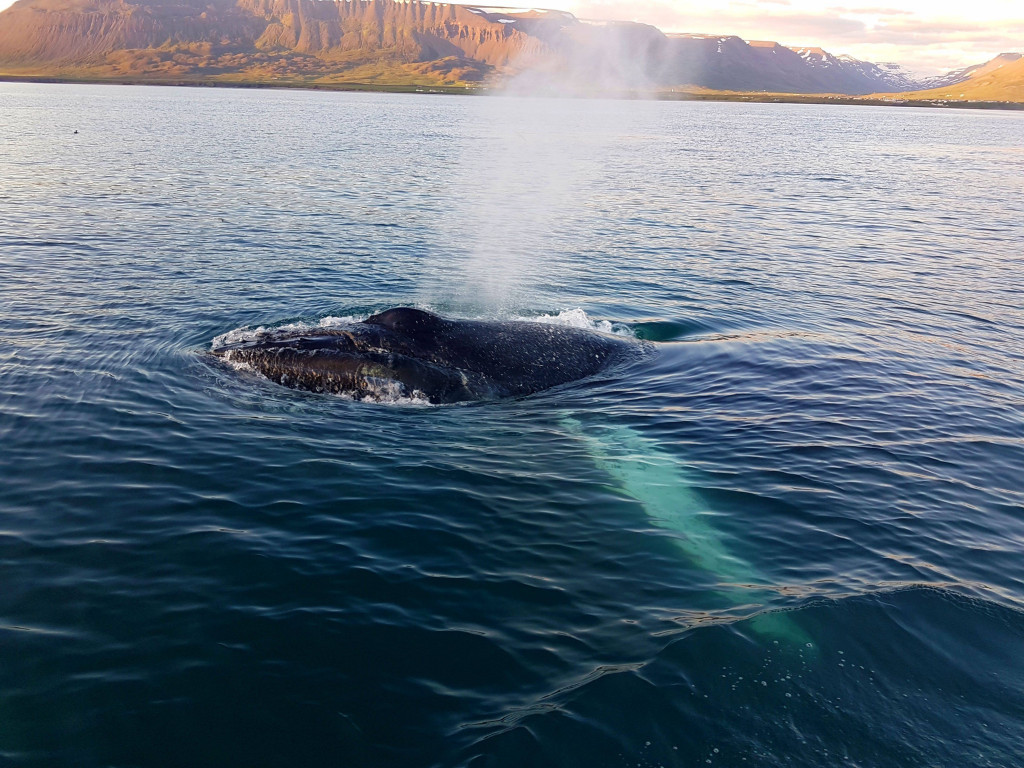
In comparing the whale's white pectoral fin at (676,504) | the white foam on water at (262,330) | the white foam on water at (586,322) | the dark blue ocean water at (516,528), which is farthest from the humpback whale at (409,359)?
the white foam on water at (586,322)

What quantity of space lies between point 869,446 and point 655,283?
45.0 ft

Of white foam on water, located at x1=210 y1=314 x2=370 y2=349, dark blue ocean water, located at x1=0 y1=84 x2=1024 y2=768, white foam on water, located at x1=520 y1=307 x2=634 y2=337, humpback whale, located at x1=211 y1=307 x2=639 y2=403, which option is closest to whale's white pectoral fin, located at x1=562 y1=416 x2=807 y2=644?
dark blue ocean water, located at x1=0 y1=84 x2=1024 y2=768

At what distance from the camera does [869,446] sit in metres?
14.6

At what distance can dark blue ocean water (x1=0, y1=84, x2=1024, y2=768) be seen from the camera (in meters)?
7.62

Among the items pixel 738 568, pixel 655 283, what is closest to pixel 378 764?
pixel 738 568

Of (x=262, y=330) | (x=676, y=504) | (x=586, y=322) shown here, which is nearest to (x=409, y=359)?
(x=262, y=330)

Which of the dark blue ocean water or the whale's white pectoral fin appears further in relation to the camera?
the whale's white pectoral fin

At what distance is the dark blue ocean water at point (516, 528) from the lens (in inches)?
300

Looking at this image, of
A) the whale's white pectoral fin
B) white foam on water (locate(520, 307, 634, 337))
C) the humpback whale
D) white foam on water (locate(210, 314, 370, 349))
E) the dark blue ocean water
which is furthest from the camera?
white foam on water (locate(520, 307, 634, 337))

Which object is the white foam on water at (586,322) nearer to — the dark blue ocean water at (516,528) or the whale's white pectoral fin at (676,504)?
the dark blue ocean water at (516,528)

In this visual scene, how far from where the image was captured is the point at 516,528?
37.2 feet

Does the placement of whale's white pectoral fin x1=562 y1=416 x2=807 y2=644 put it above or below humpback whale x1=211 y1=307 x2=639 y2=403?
below

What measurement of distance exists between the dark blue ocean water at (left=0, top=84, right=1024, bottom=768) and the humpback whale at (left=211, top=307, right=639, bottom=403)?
48 centimetres

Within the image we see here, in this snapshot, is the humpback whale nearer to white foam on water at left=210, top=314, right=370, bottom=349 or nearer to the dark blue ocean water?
white foam on water at left=210, top=314, right=370, bottom=349
